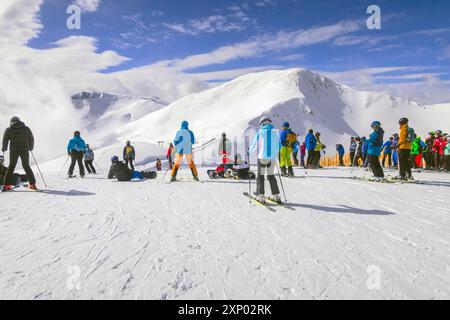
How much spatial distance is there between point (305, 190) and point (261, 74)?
10478 cm

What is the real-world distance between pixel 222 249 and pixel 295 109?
78.6 meters

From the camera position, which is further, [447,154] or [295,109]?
[295,109]

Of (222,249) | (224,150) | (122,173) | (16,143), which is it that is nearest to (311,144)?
(224,150)

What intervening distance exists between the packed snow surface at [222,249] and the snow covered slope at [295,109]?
61735 mm

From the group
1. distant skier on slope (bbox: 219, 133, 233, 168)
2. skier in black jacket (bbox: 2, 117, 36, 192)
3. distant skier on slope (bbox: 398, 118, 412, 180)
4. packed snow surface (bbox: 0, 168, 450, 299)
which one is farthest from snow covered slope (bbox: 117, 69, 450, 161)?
packed snow surface (bbox: 0, 168, 450, 299)

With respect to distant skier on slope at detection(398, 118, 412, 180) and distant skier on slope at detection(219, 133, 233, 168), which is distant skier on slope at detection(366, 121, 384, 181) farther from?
distant skier on slope at detection(219, 133, 233, 168)

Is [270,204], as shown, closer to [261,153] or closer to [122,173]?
[261,153]

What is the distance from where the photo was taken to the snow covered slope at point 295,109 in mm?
77625

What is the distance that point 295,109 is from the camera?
80125 millimetres

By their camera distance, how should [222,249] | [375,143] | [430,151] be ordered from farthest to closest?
[430,151]
[375,143]
[222,249]

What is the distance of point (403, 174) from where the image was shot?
1148 cm

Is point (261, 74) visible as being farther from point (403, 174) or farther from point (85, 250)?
point (85, 250)
